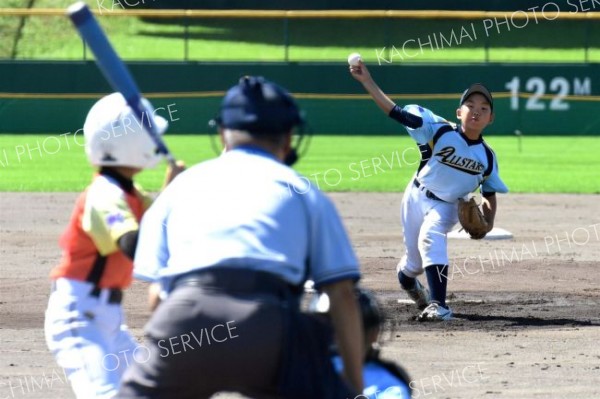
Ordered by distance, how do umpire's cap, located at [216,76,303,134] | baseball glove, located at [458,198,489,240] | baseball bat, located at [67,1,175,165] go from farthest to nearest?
1. baseball glove, located at [458,198,489,240]
2. baseball bat, located at [67,1,175,165]
3. umpire's cap, located at [216,76,303,134]

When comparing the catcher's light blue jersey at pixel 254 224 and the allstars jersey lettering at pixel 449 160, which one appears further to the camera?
the allstars jersey lettering at pixel 449 160

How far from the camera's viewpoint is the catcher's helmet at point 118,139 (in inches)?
174

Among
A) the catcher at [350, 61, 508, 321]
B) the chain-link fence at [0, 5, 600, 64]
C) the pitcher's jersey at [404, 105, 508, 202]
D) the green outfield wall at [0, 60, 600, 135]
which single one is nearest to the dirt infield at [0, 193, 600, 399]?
the catcher at [350, 61, 508, 321]

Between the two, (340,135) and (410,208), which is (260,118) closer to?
(410,208)

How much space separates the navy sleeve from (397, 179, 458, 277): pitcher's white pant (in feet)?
1.83

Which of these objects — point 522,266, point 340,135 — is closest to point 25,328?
point 522,266

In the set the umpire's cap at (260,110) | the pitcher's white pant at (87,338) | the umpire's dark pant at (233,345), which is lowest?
the pitcher's white pant at (87,338)

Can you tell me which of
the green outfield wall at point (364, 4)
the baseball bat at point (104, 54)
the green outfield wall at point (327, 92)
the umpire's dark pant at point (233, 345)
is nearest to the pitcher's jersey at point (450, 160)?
the baseball bat at point (104, 54)

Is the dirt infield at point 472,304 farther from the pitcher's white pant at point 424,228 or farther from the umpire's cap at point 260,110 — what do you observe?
the umpire's cap at point 260,110

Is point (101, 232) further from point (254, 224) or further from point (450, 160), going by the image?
point (450, 160)

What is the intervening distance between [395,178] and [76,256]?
15.6m

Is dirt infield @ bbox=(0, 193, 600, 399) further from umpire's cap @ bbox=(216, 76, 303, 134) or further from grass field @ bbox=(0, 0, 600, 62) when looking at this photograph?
grass field @ bbox=(0, 0, 600, 62)

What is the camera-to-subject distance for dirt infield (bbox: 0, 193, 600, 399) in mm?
6863

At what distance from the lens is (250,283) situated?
3.29m
